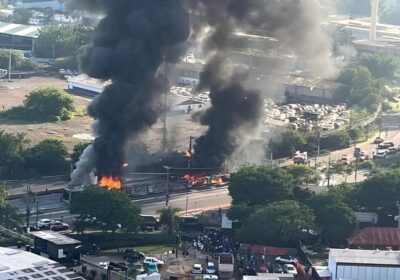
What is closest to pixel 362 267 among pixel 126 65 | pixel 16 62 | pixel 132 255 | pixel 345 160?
pixel 132 255

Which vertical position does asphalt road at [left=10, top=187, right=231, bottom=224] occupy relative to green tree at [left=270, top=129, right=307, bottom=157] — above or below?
below

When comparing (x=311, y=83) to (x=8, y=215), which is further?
(x=311, y=83)

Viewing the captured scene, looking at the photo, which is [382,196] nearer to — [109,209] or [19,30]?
[109,209]

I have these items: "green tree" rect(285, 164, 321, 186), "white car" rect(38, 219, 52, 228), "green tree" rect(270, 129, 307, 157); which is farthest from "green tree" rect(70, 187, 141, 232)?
"green tree" rect(270, 129, 307, 157)

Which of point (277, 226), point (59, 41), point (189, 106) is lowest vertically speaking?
point (277, 226)

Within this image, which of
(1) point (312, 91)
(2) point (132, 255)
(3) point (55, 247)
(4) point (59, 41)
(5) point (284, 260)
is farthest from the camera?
(4) point (59, 41)

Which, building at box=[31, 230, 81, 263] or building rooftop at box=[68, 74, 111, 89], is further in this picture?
Result: building rooftop at box=[68, 74, 111, 89]

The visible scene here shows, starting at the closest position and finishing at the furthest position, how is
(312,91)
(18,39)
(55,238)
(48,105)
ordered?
(55,238) → (48,105) → (312,91) → (18,39)

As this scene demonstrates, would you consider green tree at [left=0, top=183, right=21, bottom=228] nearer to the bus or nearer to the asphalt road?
the asphalt road
